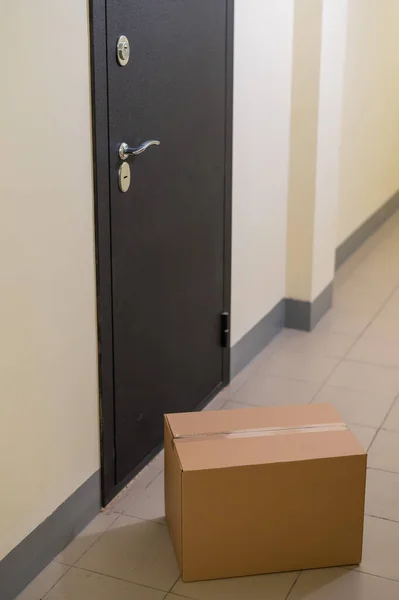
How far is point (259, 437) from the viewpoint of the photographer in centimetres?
219

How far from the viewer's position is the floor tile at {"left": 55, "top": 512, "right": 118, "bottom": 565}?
2225mm

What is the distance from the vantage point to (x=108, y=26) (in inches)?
83.9

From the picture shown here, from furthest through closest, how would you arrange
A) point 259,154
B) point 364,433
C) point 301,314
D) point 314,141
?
point 301,314 < point 314,141 < point 259,154 < point 364,433

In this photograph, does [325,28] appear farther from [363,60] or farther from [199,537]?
[199,537]

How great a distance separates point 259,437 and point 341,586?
1.42ft

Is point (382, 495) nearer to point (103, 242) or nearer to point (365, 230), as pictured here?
point (103, 242)

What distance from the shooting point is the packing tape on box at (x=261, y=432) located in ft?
7.21

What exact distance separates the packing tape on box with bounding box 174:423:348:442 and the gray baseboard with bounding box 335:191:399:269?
2.62 m

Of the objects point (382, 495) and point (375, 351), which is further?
point (375, 351)

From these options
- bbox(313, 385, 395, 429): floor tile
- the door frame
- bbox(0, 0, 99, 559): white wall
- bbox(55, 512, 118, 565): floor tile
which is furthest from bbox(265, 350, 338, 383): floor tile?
bbox(0, 0, 99, 559): white wall

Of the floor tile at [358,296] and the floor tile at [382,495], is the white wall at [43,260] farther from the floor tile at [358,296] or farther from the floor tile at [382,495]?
the floor tile at [358,296]

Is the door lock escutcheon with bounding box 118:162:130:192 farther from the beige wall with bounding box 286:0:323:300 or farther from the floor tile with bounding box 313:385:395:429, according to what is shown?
the beige wall with bounding box 286:0:323:300

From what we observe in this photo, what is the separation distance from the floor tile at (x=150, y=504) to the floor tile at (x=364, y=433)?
0.73m

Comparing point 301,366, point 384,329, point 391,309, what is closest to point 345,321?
point 384,329
